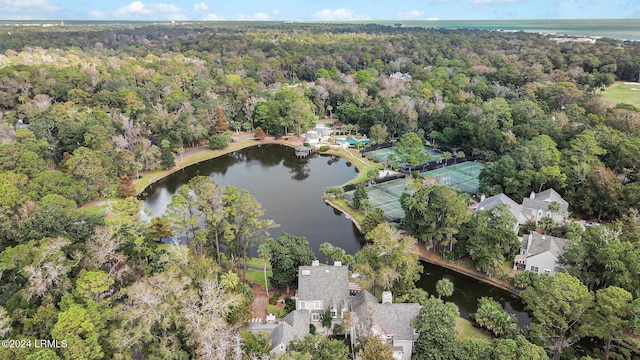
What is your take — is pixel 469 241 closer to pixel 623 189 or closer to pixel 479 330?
pixel 479 330

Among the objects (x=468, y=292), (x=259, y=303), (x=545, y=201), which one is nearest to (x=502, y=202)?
(x=545, y=201)

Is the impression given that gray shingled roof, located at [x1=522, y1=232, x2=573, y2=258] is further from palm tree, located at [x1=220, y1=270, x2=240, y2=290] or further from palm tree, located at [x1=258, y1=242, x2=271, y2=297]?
palm tree, located at [x1=220, y1=270, x2=240, y2=290]

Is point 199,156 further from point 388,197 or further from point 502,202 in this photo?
point 502,202

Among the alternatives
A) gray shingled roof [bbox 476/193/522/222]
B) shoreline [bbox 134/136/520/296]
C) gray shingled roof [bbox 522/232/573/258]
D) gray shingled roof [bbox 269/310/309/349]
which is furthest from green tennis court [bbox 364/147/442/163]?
gray shingled roof [bbox 269/310/309/349]

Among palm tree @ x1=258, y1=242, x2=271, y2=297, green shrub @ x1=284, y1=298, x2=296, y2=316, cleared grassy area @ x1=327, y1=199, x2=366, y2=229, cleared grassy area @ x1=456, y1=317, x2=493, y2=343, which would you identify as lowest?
cleared grassy area @ x1=327, y1=199, x2=366, y2=229

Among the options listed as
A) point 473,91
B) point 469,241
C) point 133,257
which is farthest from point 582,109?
point 133,257

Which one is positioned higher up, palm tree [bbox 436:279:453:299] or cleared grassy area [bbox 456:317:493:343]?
palm tree [bbox 436:279:453:299]
